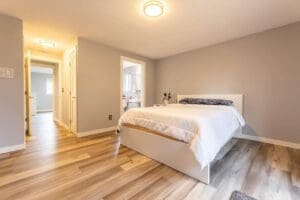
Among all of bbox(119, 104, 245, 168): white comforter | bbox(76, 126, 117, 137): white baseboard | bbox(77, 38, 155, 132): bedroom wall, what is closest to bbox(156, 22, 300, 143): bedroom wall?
bbox(119, 104, 245, 168): white comforter

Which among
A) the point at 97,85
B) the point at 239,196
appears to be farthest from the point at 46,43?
the point at 239,196

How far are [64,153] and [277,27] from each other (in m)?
4.53

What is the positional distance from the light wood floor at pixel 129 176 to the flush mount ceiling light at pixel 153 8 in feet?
7.36

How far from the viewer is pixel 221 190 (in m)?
1.50

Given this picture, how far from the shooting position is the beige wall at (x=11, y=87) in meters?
2.40

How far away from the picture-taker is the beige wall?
2400 millimetres

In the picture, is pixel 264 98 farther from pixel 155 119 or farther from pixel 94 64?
pixel 94 64

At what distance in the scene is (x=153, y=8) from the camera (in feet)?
6.97

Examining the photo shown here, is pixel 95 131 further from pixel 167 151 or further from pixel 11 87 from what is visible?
pixel 167 151

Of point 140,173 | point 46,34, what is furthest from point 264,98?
point 46,34

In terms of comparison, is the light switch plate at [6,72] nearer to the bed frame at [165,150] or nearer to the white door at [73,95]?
the white door at [73,95]

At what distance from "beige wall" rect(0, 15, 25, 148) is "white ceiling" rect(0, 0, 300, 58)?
0.26 metres

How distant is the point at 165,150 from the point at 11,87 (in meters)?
2.78

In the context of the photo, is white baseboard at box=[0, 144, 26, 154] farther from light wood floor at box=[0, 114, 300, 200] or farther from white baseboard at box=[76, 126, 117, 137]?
white baseboard at box=[76, 126, 117, 137]
